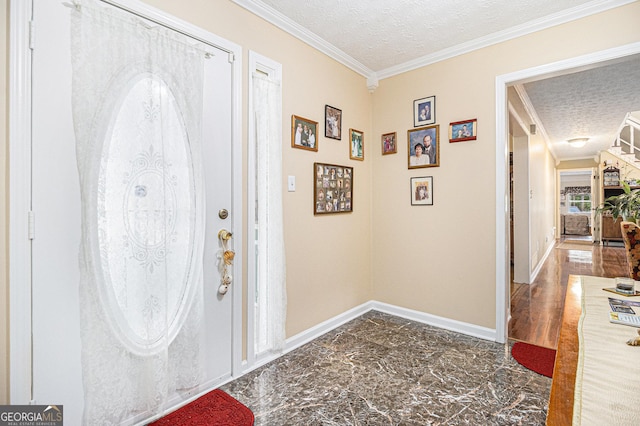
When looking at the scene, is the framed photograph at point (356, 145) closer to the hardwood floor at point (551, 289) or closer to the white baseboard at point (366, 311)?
the white baseboard at point (366, 311)

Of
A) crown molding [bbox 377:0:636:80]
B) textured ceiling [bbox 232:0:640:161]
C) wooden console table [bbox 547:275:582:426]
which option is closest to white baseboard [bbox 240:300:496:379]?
wooden console table [bbox 547:275:582:426]

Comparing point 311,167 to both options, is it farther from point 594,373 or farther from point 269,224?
point 594,373

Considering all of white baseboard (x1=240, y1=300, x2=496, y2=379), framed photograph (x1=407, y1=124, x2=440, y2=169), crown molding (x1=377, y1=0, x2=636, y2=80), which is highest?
crown molding (x1=377, y1=0, x2=636, y2=80)

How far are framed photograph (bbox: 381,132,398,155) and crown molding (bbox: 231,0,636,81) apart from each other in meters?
0.65

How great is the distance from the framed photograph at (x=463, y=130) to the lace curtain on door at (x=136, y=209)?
7.35 feet

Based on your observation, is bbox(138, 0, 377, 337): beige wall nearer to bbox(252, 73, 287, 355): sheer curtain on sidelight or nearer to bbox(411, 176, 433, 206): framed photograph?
bbox(252, 73, 287, 355): sheer curtain on sidelight

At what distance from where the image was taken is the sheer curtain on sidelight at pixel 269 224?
233cm

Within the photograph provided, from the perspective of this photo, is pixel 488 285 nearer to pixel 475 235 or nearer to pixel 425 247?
pixel 475 235

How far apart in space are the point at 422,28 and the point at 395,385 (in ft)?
8.99

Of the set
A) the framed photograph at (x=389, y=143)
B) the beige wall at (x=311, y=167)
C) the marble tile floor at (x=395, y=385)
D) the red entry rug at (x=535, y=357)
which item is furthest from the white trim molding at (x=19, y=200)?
the red entry rug at (x=535, y=357)

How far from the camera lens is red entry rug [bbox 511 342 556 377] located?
85.4 inches

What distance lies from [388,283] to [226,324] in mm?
1917

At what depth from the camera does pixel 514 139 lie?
4578 mm

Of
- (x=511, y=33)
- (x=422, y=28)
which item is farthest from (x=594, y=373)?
(x=511, y=33)
